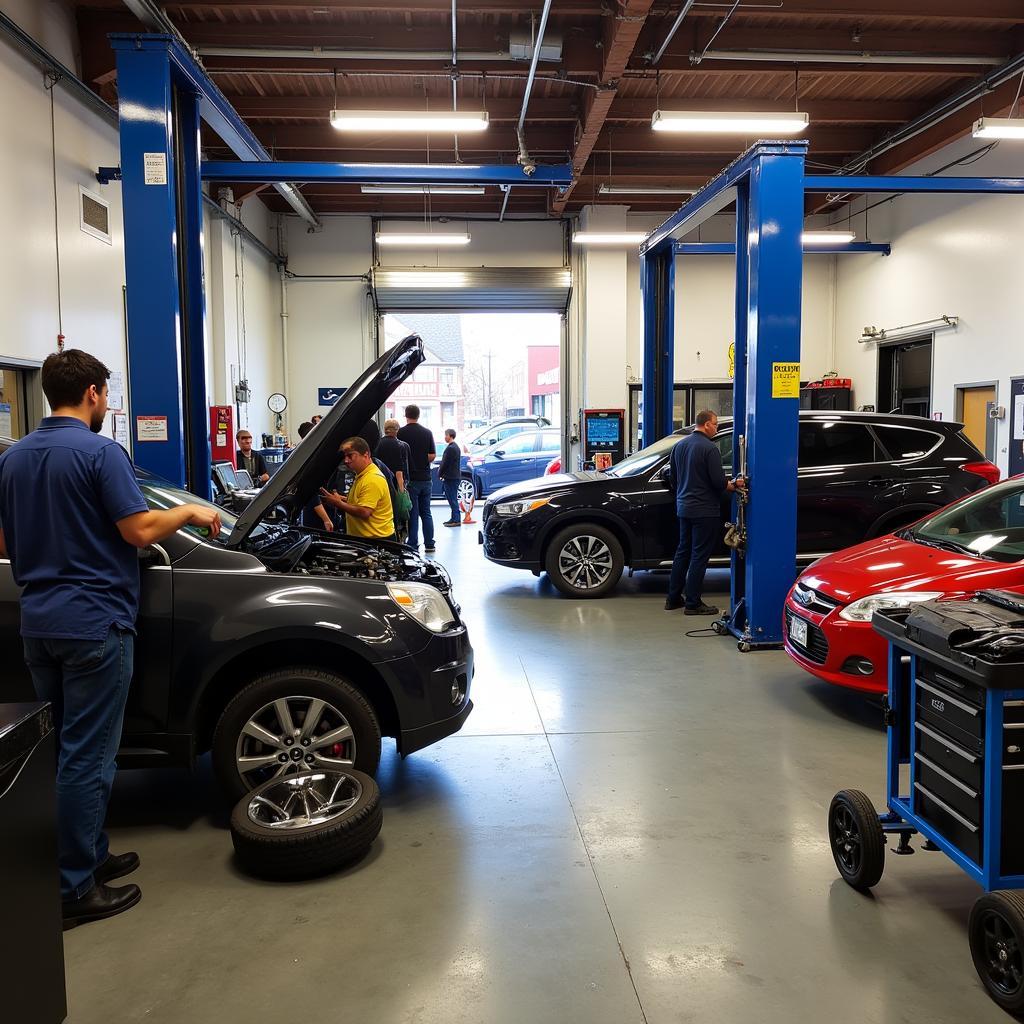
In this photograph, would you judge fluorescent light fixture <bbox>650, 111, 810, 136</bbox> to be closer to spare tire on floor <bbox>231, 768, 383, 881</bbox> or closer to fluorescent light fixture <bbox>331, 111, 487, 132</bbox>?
fluorescent light fixture <bbox>331, 111, 487, 132</bbox>

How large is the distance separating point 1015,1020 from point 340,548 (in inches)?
126

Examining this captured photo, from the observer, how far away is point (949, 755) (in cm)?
254

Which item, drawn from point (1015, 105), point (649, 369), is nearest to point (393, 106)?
point (649, 369)

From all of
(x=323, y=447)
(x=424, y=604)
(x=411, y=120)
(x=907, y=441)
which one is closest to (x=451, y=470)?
(x=411, y=120)

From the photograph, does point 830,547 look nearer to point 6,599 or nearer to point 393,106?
point 6,599

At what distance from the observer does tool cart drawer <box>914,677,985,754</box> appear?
2389mm

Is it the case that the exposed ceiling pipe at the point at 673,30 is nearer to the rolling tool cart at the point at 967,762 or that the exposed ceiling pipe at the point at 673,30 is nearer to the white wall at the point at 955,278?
the white wall at the point at 955,278

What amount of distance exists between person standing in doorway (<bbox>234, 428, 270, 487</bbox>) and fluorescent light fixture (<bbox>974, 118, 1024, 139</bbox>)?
852cm

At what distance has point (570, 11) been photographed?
838 cm

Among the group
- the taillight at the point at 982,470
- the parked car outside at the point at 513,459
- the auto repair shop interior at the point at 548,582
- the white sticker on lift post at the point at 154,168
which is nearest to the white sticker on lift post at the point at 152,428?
the auto repair shop interior at the point at 548,582

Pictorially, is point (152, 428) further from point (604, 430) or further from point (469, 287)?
point (469, 287)

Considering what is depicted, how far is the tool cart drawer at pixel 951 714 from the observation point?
7.84 ft

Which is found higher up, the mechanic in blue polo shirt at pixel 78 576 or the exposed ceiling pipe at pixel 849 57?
the exposed ceiling pipe at pixel 849 57

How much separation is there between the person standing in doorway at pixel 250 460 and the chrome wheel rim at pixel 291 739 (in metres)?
7.45
